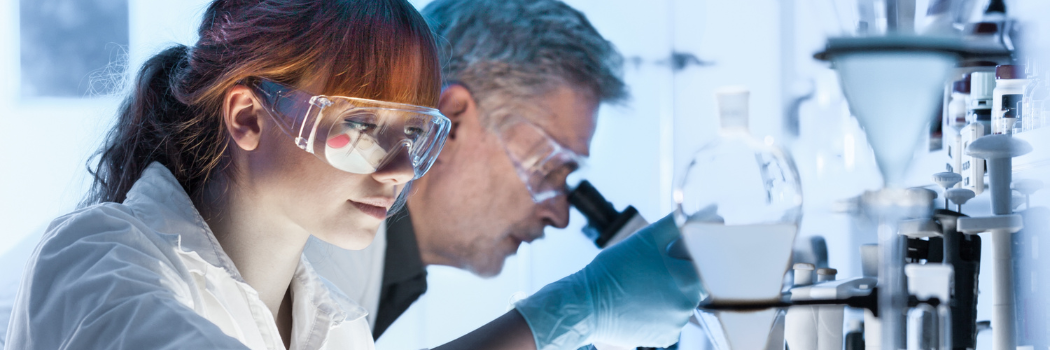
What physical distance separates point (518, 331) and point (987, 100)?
0.77m

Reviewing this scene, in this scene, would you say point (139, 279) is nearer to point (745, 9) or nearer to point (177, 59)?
point (177, 59)

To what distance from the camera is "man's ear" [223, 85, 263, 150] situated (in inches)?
37.0

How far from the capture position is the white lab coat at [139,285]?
630 millimetres

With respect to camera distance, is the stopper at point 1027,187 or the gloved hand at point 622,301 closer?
the stopper at point 1027,187

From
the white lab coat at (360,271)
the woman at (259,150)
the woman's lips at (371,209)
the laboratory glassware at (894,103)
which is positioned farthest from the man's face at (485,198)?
the laboratory glassware at (894,103)

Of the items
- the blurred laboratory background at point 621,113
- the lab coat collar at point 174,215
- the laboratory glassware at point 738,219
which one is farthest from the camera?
the blurred laboratory background at point 621,113

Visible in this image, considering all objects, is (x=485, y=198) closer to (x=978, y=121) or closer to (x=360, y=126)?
(x=360, y=126)

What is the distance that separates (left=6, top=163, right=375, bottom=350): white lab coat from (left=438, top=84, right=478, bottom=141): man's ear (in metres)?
0.92

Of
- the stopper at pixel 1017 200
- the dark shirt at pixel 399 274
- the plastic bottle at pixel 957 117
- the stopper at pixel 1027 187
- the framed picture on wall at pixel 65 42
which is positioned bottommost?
the dark shirt at pixel 399 274

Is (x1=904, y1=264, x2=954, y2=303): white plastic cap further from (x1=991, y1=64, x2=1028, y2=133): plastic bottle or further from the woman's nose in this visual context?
the woman's nose

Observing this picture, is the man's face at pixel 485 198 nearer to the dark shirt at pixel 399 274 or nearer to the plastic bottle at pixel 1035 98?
the dark shirt at pixel 399 274

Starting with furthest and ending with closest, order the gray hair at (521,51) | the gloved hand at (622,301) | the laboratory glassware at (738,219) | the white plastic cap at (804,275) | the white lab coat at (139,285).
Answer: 1. the gray hair at (521,51)
2. the gloved hand at (622,301)
3. the white plastic cap at (804,275)
4. the laboratory glassware at (738,219)
5. the white lab coat at (139,285)

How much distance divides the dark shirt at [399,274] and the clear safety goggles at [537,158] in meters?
0.35

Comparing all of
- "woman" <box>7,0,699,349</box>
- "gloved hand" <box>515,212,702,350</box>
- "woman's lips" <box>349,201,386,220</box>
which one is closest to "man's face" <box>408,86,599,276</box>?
"gloved hand" <box>515,212,702,350</box>
